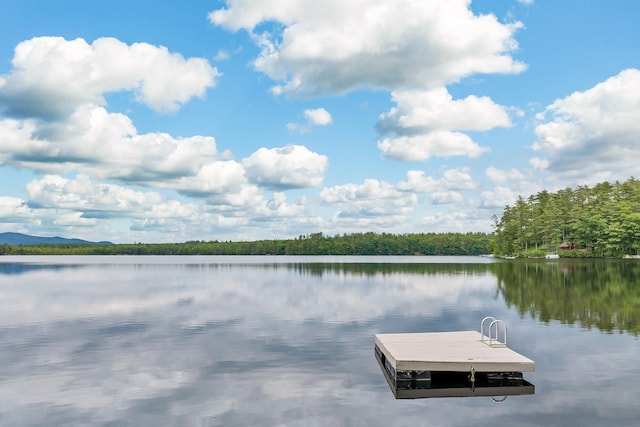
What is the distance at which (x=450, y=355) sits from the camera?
17297 mm

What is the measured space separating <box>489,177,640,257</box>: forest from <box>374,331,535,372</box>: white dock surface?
332 feet

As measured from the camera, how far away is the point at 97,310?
37000 millimetres

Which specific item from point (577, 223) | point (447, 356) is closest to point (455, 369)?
point (447, 356)

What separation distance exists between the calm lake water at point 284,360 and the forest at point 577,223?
2984 inches

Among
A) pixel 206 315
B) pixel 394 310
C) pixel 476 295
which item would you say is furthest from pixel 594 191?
pixel 206 315

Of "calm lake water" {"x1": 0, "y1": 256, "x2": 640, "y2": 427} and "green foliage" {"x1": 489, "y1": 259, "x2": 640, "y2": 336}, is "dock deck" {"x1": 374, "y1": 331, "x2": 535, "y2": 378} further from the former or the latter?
"green foliage" {"x1": 489, "y1": 259, "x2": 640, "y2": 336}

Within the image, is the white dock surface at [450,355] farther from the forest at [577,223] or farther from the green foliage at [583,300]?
the forest at [577,223]

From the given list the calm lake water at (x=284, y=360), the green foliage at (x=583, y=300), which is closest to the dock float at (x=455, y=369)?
the calm lake water at (x=284, y=360)

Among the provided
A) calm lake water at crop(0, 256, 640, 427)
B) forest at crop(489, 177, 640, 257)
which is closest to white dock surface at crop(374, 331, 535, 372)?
calm lake water at crop(0, 256, 640, 427)

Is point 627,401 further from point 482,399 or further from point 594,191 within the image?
point 594,191

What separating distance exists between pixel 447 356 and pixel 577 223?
11269 centimetres

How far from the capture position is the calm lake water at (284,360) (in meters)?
14.1

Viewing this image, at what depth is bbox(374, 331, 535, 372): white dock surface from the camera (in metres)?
16.4

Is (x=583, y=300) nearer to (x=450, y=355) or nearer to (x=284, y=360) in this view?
(x=450, y=355)
